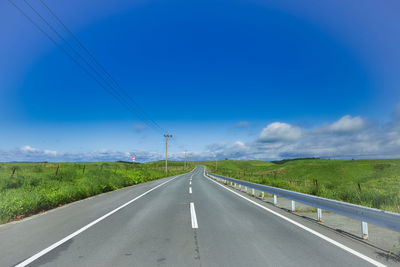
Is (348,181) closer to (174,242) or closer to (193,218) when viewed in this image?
(193,218)

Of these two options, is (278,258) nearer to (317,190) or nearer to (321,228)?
(321,228)

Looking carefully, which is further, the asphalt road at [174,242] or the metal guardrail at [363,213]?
the metal guardrail at [363,213]

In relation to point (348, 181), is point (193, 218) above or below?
above

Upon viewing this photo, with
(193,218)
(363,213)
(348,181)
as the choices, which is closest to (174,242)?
(193,218)

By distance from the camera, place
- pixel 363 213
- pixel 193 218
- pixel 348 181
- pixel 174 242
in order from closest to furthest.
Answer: pixel 174 242 < pixel 363 213 < pixel 193 218 < pixel 348 181

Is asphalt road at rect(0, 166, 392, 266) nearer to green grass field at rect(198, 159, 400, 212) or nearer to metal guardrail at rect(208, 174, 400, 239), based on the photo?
metal guardrail at rect(208, 174, 400, 239)

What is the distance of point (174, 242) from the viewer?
16.3ft

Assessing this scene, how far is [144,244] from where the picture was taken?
→ 485 centimetres

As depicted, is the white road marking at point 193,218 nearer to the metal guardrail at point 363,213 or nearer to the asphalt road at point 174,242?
the asphalt road at point 174,242

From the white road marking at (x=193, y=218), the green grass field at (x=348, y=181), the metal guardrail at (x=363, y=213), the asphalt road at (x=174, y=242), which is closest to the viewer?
the asphalt road at (x=174, y=242)

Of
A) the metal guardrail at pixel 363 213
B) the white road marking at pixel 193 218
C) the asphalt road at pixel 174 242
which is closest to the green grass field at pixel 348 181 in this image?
the metal guardrail at pixel 363 213

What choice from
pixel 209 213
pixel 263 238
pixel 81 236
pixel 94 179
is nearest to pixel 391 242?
pixel 263 238

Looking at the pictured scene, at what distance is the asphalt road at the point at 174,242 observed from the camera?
12.9 feet

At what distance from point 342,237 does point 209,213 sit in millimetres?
4201
